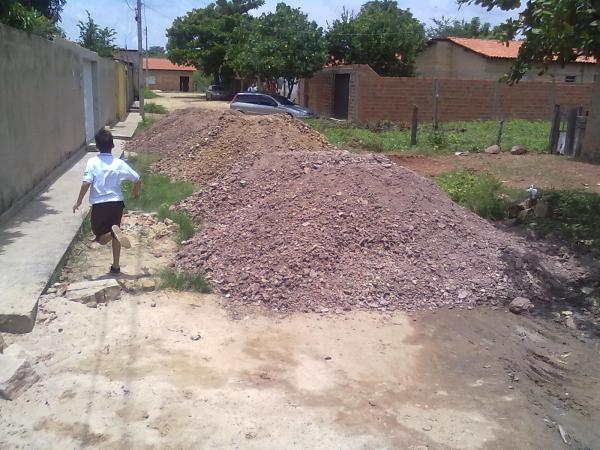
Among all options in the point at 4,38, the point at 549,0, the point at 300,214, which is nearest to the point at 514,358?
the point at 300,214

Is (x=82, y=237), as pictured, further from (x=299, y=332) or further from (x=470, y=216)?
(x=470, y=216)

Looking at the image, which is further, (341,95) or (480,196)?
(341,95)

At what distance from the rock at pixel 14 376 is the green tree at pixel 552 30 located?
5171 millimetres

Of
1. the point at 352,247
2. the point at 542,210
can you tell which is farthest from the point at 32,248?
the point at 542,210

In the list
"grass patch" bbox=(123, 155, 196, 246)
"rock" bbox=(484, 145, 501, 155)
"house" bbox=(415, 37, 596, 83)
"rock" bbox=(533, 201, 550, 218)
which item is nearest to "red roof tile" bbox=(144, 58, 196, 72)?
"house" bbox=(415, 37, 596, 83)

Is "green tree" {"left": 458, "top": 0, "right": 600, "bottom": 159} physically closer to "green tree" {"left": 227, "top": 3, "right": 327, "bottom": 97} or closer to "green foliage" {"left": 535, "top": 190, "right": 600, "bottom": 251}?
"green foliage" {"left": 535, "top": 190, "right": 600, "bottom": 251}

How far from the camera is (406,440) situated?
358 cm

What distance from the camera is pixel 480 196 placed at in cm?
921

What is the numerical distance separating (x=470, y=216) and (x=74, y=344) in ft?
16.4

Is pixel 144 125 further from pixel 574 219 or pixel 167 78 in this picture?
pixel 167 78

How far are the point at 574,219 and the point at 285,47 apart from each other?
21.9 m

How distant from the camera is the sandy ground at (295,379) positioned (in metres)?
3.57

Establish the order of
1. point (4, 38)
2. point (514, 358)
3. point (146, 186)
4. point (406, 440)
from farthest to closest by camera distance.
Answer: point (146, 186) < point (4, 38) < point (514, 358) < point (406, 440)

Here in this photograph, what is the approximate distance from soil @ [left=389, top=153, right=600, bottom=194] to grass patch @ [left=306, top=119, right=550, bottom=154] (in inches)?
52.3
